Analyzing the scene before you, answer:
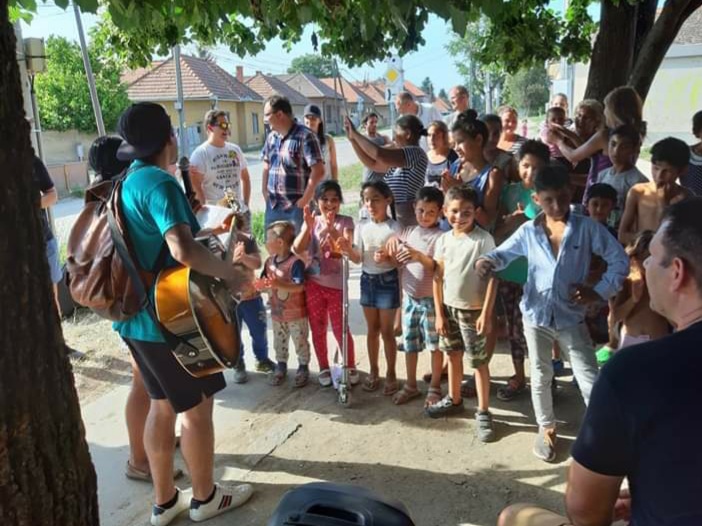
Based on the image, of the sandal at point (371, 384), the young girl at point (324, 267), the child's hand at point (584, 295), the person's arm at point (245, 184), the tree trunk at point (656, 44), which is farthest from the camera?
the tree trunk at point (656, 44)

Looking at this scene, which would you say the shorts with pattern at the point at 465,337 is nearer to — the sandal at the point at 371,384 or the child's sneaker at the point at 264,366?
the sandal at the point at 371,384

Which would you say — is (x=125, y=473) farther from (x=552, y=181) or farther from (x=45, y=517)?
(x=552, y=181)

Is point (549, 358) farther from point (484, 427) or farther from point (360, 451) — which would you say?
point (360, 451)

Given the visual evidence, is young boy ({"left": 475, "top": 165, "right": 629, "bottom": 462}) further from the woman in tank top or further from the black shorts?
the woman in tank top

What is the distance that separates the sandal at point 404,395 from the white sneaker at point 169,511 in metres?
1.59

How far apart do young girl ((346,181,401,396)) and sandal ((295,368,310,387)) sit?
663 mm

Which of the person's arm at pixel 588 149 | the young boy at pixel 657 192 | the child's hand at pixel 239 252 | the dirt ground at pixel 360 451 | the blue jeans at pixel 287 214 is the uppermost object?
the person's arm at pixel 588 149

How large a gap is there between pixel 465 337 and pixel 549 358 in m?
0.52

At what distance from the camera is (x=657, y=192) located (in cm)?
374

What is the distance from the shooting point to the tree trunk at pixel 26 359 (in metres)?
1.56

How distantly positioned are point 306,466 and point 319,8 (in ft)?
8.96

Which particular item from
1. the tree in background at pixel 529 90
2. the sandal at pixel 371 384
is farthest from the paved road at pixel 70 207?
the tree in background at pixel 529 90

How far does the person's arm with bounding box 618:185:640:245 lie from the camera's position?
12.5 ft

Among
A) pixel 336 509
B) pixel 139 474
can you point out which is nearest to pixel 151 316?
pixel 139 474
